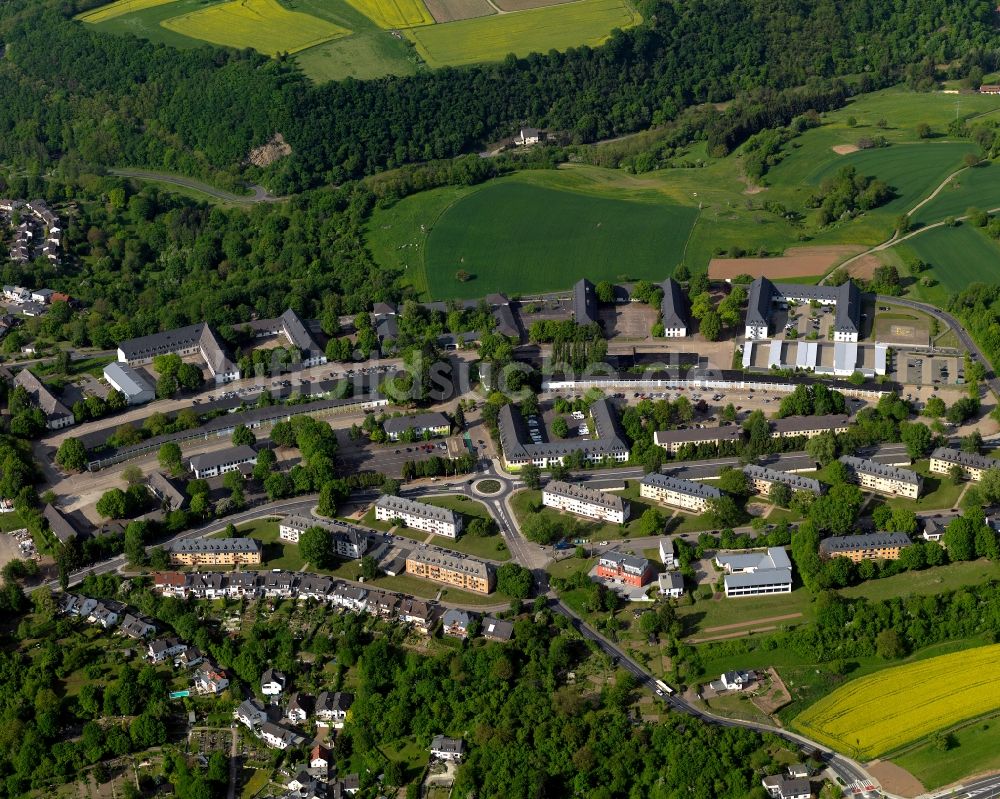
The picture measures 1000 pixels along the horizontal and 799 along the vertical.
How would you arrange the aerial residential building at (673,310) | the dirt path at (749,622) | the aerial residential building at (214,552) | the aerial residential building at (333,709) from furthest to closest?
the aerial residential building at (673,310), the aerial residential building at (214,552), the dirt path at (749,622), the aerial residential building at (333,709)

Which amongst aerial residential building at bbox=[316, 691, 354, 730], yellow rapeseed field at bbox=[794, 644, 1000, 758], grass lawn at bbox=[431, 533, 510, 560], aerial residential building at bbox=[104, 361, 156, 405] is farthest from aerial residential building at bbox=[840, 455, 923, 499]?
aerial residential building at bbox=[104, 361, 156, 405]

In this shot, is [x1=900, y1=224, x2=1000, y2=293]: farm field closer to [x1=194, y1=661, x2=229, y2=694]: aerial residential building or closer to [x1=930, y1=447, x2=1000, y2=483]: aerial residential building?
[x1=930, y1=447, x2=1000, y2=483]: aerial residential building

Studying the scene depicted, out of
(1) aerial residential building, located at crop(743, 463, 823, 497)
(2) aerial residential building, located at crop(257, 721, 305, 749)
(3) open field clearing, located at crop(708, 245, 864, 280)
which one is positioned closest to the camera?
(2) aerial residential building, located at crop(257, 721, 305, 749)

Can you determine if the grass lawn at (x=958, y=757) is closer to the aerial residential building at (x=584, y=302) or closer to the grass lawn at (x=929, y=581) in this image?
the grass lawn at (x=929, y=581)

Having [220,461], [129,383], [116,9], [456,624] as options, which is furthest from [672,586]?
[116,9]

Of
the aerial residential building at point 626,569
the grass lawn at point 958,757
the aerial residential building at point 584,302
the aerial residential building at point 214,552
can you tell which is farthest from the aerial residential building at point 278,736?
the aerial residential building at point 584,302

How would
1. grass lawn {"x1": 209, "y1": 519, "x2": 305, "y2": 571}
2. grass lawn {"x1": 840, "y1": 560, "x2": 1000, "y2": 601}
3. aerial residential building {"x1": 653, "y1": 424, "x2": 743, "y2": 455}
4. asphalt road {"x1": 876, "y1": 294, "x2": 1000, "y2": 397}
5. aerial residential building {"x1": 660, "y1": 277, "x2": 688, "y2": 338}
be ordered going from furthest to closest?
aerial residential building {"x1": 660, "y1": 277, "x2": 688, "y2": 338} < asphalt road {"x1": 876, "y1": 294, "x2": 1000, "y2": 397} < aerial residential building {"x1": 653, "y1": 424, "x2": 743, "y2": 455} < grass lawn {"x1": 209, "y1": 519, "x2": 305, "y2": 571} < grass lawn {"x1": 840, "y1": 560, "x2": 1000, "y2": 601}
